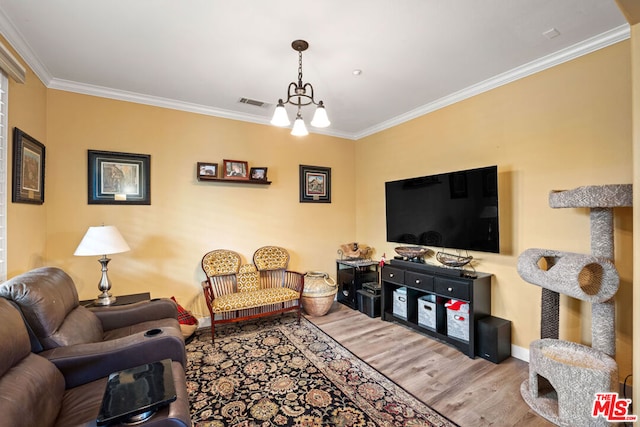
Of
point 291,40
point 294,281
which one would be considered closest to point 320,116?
point 291,40

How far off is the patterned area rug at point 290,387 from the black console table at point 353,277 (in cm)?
104

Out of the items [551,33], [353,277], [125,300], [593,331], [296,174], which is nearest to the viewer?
[593,331]

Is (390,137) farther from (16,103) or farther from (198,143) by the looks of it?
(16,103)

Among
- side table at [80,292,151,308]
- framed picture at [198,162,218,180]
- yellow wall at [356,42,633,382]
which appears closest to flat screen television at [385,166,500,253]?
yellow wall at [356,42,633,382]

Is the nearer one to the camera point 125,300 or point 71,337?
→ point 71,337

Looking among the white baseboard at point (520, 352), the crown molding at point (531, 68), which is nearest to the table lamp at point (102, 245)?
the crown molding at point (531, 68)

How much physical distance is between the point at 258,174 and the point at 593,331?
357 cm

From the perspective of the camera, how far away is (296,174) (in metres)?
4.24

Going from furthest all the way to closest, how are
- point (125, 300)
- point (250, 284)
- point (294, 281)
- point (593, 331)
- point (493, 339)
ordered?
point (294, 281) < point (250, 284) < point (125, 300) < point (493, 339) < point (593, 331)

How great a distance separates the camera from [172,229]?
11.1ft

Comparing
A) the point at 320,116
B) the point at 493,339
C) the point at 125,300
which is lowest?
the point at 493,339

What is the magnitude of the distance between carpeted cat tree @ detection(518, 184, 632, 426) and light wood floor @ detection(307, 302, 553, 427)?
184 millimetres

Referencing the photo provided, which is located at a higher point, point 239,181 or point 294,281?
point 239,181

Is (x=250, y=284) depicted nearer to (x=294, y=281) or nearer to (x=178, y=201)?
(x=294, y=281)
